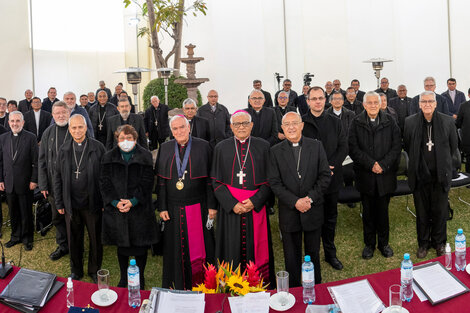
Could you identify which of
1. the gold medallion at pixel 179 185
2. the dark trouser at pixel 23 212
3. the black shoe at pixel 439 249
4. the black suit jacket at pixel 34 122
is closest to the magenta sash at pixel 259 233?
the gold medallion at pixel 179 185

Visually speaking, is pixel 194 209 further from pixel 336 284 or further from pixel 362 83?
pixel 362 83

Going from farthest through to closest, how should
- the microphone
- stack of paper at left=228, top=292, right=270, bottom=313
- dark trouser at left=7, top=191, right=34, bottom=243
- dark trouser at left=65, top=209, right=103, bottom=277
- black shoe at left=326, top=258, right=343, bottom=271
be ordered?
dark trouser at left=7, top=191, right=34, bottom=243
black shoe at left=326, top=258, right=343, bottom=271
dark trouser at left=65, top=209, right=103, bottom=277
the microphone
stack of paper at left=228, top=292, right=270, bottom=313

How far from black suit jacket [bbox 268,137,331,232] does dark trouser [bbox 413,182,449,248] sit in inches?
52.9

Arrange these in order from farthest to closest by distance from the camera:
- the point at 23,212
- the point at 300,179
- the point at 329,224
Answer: the point at 23,212, the point at 329,224, the point at 300,179

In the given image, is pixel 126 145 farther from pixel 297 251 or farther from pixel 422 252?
pixel 422 252

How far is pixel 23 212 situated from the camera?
533cm

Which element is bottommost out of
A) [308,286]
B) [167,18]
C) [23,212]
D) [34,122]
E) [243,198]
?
[308,286]

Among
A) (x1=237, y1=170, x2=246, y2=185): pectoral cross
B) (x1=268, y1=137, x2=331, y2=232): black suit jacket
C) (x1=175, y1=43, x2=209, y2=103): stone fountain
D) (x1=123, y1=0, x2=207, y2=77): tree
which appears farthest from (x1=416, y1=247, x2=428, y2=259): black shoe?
(x1=123, y1=0, x2=207, y2=77): tree

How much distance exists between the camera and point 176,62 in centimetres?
1366

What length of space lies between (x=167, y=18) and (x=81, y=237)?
32.0ft

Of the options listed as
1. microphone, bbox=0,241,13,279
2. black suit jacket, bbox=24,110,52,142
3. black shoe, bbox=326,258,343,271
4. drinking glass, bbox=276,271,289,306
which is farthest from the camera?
black suit jacket, bbox=24,110,52,142

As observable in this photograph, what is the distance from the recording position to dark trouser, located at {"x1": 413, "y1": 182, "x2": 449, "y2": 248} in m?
4.50

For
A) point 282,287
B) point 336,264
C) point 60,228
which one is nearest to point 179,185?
point 282,287

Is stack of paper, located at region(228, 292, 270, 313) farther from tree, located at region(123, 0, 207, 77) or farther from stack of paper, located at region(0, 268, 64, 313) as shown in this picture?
tree, located at region(123, 0, 207, 77)
